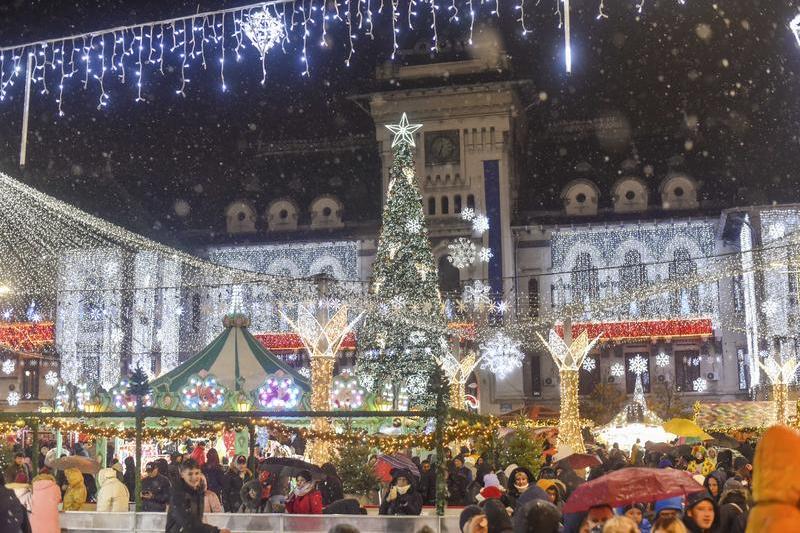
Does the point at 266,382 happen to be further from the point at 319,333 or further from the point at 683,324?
the point at 683,324

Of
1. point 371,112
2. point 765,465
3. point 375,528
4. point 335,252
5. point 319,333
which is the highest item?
point 371,112

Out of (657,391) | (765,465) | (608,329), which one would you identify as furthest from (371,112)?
(765,465)

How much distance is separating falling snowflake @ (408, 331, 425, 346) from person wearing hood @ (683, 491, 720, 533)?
1001 inches

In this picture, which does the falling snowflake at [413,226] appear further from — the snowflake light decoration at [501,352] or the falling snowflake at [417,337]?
the snowflake light decoration at [501,352]

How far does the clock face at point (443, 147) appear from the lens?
47.2m

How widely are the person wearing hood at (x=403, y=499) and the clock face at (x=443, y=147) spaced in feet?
118

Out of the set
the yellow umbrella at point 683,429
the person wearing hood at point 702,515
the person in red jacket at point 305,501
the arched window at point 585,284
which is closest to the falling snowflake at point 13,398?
the arched window at point 585,284

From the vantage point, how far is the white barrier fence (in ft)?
32.7

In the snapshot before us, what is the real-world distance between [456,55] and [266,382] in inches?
1138

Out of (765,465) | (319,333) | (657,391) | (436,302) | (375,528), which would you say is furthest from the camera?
(657,391)

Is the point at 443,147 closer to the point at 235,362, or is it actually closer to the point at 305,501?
the point at 235,362

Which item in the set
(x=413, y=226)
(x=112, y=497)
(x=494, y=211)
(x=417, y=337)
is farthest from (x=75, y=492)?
(x=494, y=211)

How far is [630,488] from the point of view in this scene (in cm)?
804

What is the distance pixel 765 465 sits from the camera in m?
4.87
